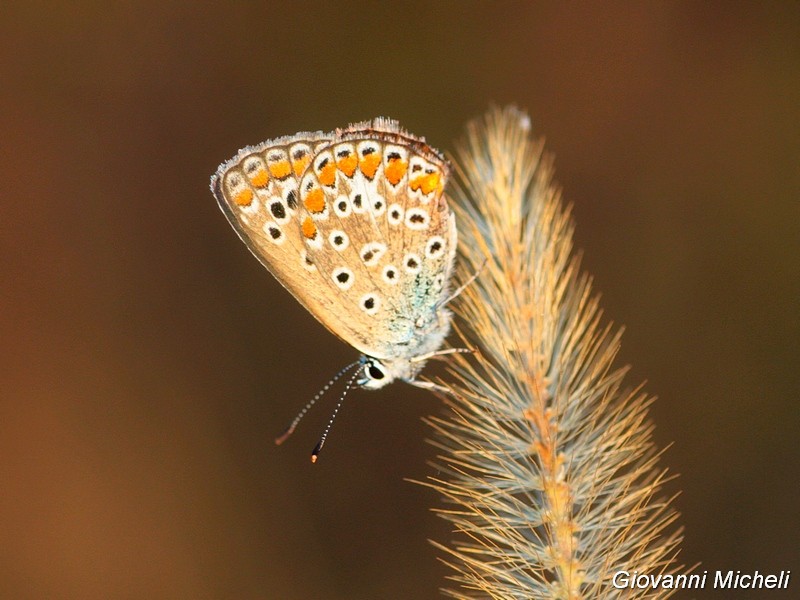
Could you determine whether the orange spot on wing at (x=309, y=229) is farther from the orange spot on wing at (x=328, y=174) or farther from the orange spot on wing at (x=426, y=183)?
the orange spot on wing at (x=426, y=183)

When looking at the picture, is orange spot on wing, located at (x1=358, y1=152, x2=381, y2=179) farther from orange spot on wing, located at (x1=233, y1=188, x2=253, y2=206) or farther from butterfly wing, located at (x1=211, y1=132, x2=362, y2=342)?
orange spot on wing, located at (x1=233, y1=188, x2=253, y2=206)

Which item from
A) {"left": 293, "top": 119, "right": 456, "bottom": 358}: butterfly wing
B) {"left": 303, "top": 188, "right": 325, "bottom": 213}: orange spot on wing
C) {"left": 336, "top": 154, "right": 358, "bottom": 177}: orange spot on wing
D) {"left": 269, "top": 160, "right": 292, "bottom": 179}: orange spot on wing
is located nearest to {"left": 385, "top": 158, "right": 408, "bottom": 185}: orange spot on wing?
{"left": 293, "top": 119, "right": 456, "bottom": 358}: butterfly wing

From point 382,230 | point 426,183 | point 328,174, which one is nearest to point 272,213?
point 328,174

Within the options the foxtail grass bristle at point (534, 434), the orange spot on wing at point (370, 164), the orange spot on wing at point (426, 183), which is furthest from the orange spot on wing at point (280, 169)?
the foxtail grass bristle at point (534, 434)

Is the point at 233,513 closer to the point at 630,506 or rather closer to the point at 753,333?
the point at 630,506

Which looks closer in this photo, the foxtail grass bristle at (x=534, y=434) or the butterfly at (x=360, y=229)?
the foxtail grass bristle at (x=534, y=434)

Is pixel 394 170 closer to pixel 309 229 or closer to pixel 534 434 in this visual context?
pixel 309 229
